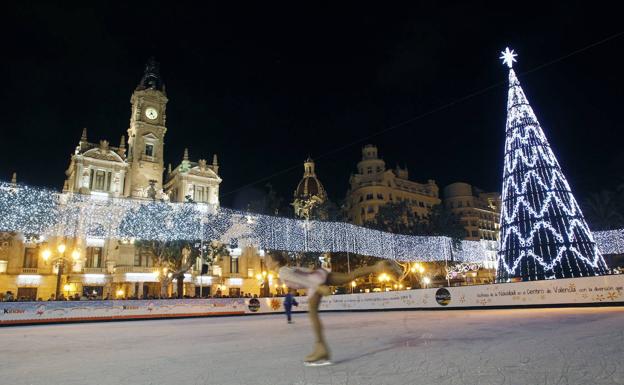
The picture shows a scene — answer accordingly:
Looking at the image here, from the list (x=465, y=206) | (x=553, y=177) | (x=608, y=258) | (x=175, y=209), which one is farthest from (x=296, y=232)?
(x=465, y=206)

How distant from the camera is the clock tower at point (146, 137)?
196 ft

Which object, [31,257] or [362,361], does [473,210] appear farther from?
[362,361]

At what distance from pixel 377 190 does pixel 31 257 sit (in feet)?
211

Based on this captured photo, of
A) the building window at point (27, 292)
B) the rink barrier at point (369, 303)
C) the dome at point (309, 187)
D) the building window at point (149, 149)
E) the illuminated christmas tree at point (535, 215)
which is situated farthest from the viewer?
the dome at point (309, 187)

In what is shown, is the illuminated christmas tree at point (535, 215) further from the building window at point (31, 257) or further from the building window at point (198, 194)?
the building window at point (31, 257)

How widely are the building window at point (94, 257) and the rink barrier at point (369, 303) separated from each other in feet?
87.1

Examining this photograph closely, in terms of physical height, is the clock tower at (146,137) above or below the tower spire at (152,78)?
below

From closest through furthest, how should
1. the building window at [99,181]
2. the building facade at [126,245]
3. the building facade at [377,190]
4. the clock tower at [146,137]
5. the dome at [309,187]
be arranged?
the building facade at [126,245] < the building window at [99,181] < the clock tower at [146,137] < the building facade at [377,190] < the dome at [309,187]

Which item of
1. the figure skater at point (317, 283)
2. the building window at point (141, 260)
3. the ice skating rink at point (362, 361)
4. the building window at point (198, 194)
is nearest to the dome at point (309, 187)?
the building window at point (198, 194)

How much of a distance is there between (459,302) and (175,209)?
84.3 ft

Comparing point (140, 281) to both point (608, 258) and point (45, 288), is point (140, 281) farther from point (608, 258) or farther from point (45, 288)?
point (608, 258)

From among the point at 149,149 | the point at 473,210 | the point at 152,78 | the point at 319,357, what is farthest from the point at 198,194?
the point at 473,210

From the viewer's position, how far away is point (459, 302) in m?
26.1

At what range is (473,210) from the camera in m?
100
